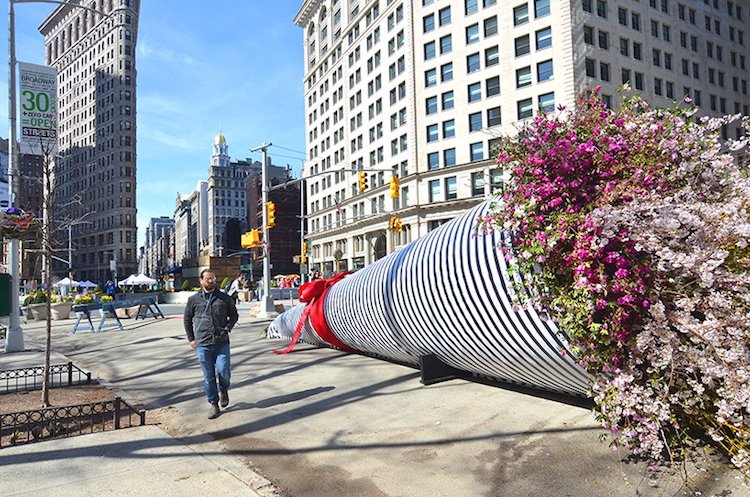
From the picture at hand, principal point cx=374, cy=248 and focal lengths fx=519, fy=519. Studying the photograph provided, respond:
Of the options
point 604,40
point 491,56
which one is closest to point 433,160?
point 491,56

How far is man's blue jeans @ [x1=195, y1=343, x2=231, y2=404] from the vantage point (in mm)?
6293

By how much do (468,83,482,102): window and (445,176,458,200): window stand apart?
7.55m

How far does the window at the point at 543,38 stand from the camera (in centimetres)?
4338

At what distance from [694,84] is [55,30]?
145619 mm

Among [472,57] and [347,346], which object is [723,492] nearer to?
[347,346]

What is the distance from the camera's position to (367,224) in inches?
2488

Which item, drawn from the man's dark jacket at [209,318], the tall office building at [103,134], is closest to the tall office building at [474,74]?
the man's dark jacket at [209,318]

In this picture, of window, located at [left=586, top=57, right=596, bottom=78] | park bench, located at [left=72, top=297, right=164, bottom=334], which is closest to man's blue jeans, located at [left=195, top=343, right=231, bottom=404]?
park bench, located at [left=72, top=297, right=164, bottom=334]

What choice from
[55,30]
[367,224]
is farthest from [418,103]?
[55,30]

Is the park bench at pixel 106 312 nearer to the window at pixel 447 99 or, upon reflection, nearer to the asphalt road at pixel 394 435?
the asphalt road at pixel 394 435

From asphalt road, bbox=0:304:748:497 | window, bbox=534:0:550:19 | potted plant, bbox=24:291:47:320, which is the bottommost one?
asphalt road, bbox=0:304:748:497

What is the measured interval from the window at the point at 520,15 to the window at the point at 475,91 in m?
6.02

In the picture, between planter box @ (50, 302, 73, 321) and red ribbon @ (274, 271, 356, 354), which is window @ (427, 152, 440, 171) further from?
red ribbon @ (274, 271, 356, 354)

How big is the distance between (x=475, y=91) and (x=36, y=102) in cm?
4097
